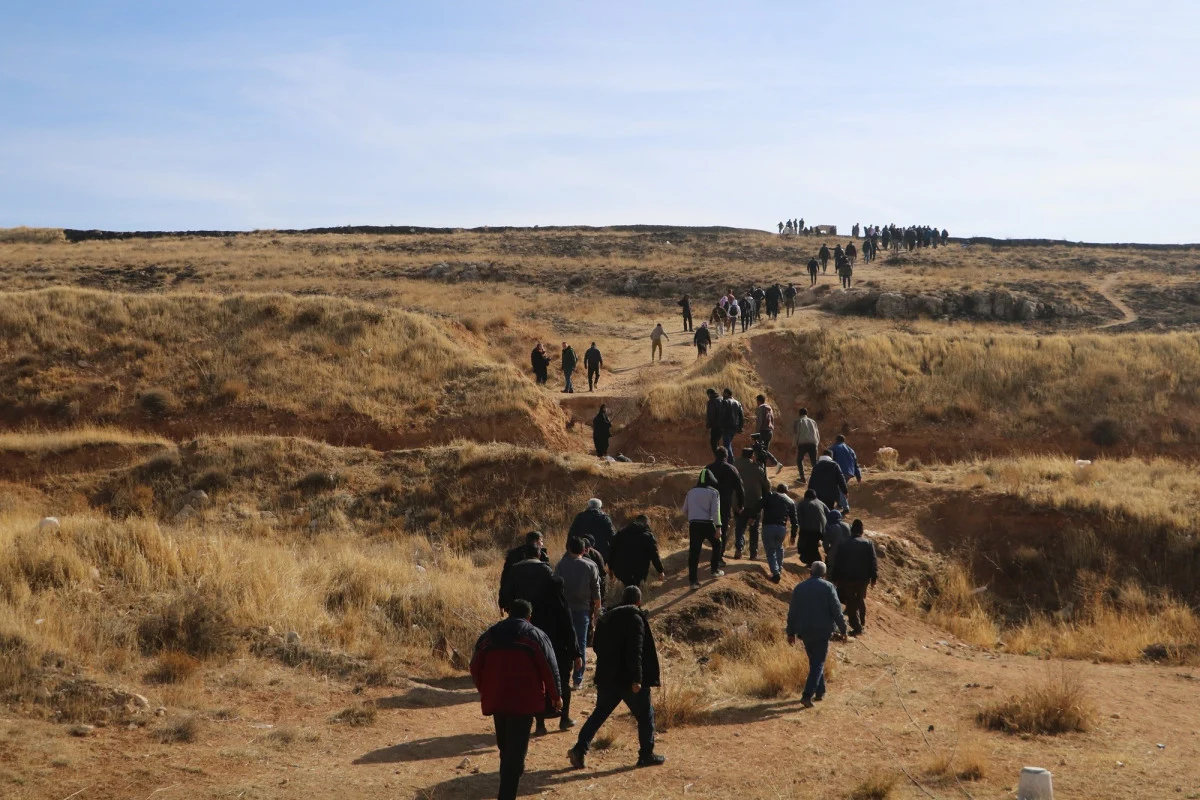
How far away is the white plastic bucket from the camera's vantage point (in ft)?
26.2

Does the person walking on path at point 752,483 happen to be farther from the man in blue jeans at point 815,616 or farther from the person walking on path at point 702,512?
the man in blue jeans at point 815,616

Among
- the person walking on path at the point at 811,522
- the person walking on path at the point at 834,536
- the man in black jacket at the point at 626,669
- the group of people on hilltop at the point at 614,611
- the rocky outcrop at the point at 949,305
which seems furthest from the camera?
the rocky outcrop at the point at 949,305

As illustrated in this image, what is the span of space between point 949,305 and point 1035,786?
37.1 meters

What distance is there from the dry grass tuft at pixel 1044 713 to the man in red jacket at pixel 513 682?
5.07 metres

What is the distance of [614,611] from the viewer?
891 cm

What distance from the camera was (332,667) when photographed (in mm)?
11781

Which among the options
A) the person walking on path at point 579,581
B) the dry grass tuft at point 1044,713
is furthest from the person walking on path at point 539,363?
the dry grass tuft at point 1044,713

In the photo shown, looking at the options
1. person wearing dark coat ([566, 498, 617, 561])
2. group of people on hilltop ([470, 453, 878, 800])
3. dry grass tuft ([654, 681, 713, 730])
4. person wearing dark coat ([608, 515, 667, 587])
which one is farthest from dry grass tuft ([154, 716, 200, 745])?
person wearing dark coat ([566, 498, 617, 561])

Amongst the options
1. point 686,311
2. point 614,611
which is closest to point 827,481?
point 614,611

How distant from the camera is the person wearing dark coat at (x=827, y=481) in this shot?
16219mm

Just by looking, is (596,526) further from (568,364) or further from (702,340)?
(702,340)

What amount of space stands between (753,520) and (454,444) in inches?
408

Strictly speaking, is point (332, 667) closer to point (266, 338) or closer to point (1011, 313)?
point (266, 338)

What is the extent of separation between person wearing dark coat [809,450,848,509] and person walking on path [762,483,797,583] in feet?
4.96
